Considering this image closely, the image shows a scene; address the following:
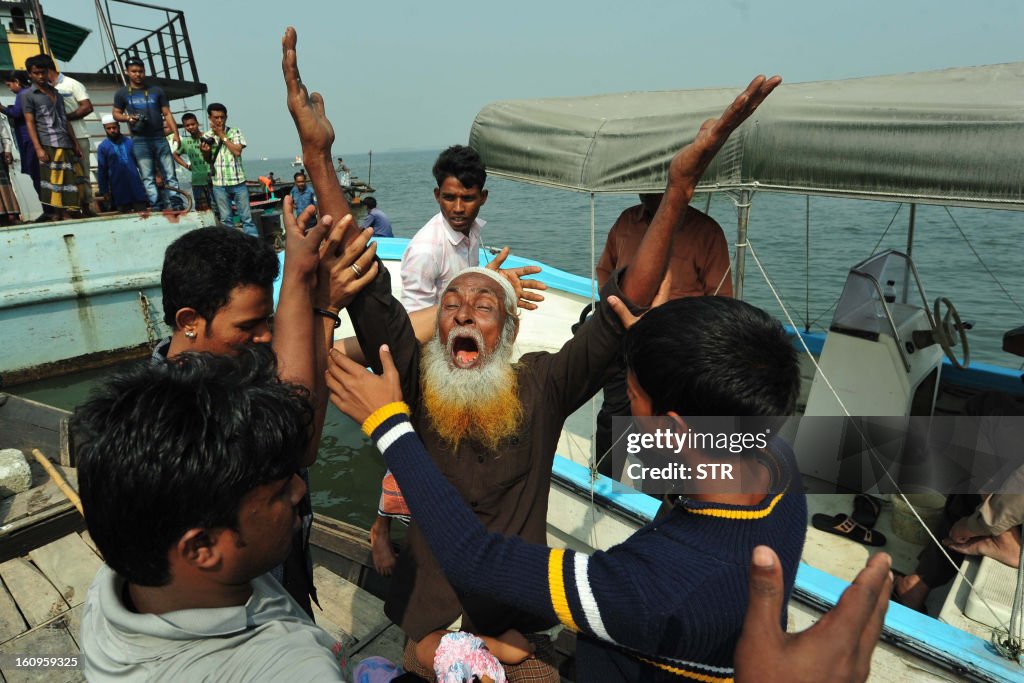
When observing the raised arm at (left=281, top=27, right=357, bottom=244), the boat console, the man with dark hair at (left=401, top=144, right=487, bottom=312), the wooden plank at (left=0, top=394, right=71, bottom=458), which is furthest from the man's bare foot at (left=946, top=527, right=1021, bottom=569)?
the wooden plank at (left=0, top=394, right=71, bottom=458)

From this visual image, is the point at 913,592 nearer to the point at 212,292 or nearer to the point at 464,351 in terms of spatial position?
the point at 464,351

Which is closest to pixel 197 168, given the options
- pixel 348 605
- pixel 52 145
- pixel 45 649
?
pixel 52 145

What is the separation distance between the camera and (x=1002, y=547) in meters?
2.80

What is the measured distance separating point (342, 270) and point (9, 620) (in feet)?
9.12

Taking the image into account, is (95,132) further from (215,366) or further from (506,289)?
(215,366)

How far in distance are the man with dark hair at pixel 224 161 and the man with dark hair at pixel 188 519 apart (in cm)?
1002

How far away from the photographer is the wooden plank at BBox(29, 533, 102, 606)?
3.15 m

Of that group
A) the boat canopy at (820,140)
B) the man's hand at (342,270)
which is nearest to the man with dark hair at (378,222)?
the boat canopy at (820,140)

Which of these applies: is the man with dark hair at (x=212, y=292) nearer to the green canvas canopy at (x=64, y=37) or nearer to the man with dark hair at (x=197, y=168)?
the man with dark hair at (x=197, y=168)

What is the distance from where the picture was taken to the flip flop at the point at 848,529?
11.7ft

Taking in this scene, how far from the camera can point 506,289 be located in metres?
2.36

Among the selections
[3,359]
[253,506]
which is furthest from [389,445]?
[3,359]

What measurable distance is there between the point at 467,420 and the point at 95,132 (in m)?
13.6

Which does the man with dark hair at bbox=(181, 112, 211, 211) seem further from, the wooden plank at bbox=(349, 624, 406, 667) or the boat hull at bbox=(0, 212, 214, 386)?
the wooden plank at bbox=(349, 624, 406, 667)
